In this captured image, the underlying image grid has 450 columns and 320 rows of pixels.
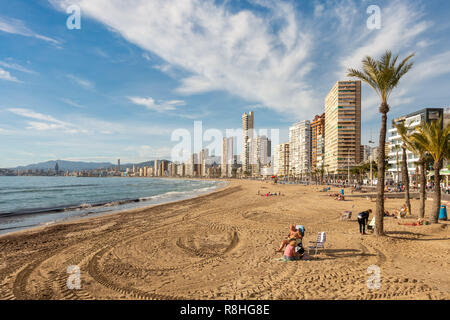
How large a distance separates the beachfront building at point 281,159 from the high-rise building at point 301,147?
675 centimetres

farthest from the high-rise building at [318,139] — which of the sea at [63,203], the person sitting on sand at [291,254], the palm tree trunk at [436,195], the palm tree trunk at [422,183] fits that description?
the person sitting on sand at [291,254]

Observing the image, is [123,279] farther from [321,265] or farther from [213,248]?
[321,265]

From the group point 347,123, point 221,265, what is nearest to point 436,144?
point 221,265

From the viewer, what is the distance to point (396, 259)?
290 inches

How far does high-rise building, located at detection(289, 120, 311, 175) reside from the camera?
142 meters

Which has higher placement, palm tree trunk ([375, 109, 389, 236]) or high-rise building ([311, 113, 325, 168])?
high-rise building ([311, 113, 325, 168])

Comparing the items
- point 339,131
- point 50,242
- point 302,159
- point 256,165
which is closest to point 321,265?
point 50,242

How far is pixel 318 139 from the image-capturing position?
123 m

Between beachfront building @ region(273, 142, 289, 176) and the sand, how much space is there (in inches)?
6024

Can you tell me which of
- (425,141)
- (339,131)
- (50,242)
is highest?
(339,131)

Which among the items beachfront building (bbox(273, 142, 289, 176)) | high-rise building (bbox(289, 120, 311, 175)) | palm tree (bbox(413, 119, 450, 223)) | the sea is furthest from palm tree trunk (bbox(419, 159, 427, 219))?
beachfront building (bbox(273, 142, 289, 176))

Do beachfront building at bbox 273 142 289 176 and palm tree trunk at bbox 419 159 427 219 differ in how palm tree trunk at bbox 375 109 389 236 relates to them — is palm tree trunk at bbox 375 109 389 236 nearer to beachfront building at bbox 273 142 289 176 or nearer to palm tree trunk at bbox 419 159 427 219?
palm tree trunk at bbox 419 159 427 219
